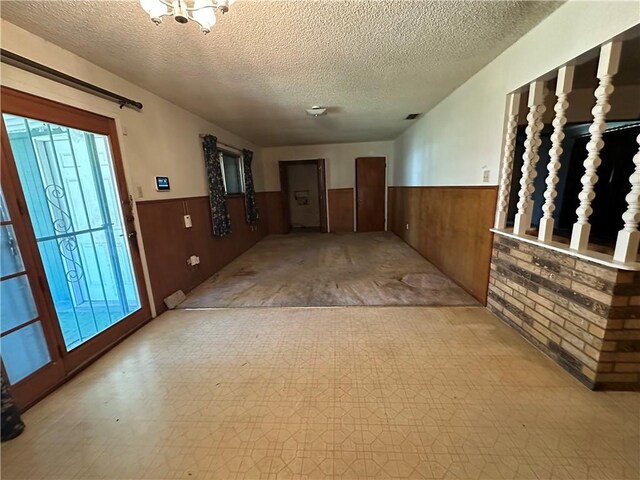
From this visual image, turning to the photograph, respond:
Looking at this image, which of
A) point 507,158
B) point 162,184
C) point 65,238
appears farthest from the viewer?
point 162,184

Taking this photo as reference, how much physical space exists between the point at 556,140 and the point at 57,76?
346 cm

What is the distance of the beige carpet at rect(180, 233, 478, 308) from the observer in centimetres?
278

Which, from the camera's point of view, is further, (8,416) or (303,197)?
(303,197)

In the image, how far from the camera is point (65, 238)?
1.90 metres

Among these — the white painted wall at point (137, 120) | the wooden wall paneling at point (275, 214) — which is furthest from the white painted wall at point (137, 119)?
the wooden wall paneling at point (275, 214)

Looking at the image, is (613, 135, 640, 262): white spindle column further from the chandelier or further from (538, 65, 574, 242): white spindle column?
the chandelier

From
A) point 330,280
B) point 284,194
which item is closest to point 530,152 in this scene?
point 330,280

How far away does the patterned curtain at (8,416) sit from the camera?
1332 mm

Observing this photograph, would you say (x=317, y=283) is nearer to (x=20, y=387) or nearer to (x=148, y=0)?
(x=20, y=387)

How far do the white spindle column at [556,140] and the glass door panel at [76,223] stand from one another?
3447 millimetres

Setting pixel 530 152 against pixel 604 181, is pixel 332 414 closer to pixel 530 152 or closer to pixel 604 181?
pixel 530 152

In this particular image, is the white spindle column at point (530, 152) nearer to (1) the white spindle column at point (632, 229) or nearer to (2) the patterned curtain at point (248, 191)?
(1) the white spindle column at point (632, 229)

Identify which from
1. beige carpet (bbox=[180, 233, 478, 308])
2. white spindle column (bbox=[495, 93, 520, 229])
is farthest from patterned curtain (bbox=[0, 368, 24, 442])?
white spindle column (bbox=[495, 93, 520, 229])

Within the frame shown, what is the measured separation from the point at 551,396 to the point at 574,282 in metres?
0.70
